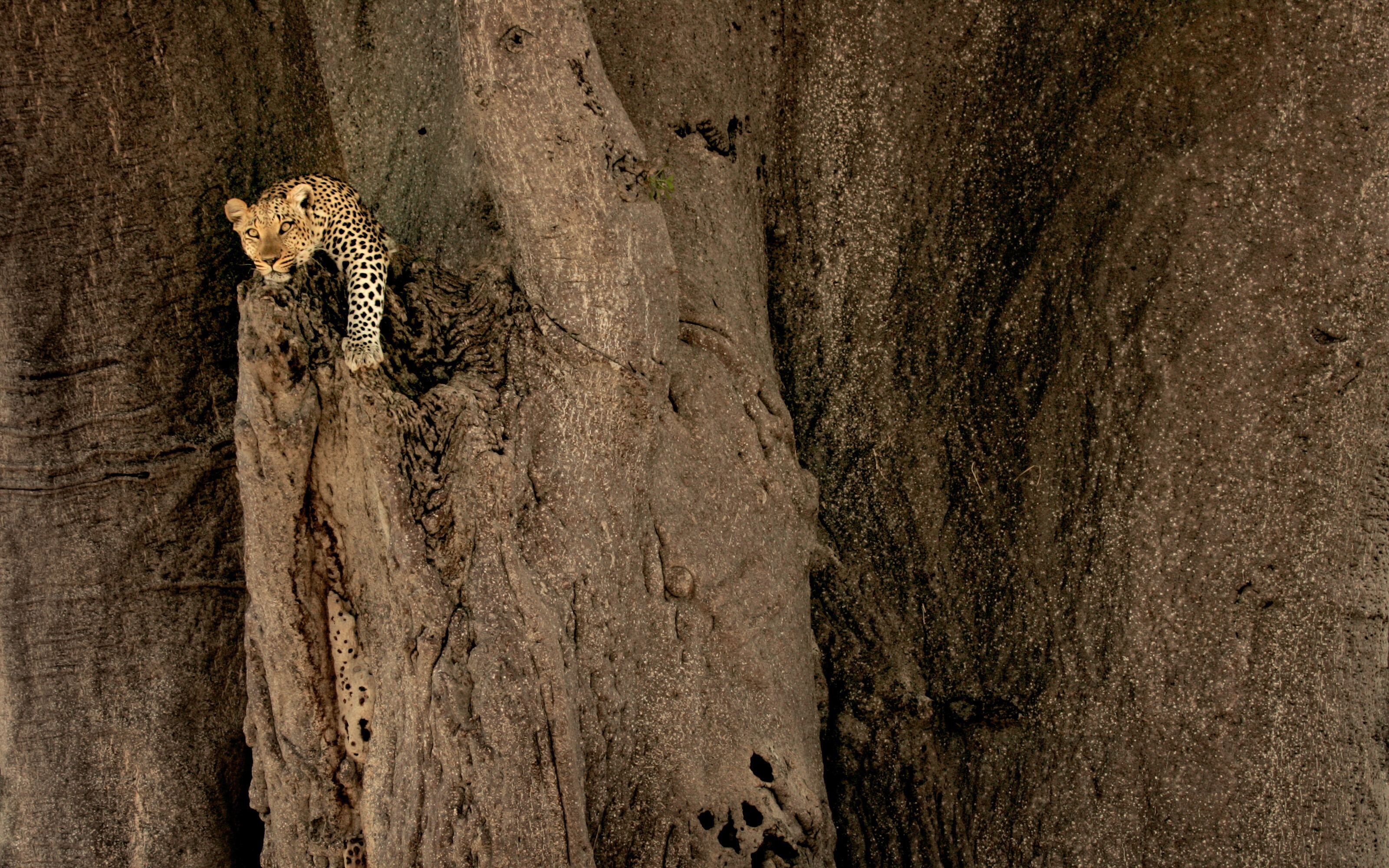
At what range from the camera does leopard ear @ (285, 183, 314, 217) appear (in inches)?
110

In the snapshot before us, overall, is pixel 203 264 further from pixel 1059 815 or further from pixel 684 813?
pixel 1059 815

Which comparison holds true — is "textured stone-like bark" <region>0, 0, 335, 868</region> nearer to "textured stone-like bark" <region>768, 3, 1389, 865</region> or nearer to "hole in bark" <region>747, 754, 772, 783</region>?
"hole in bark" <region>747, 754, 772, 783</region>

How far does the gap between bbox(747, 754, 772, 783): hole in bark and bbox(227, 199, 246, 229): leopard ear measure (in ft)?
6.16

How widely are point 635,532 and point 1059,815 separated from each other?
143 centimetres

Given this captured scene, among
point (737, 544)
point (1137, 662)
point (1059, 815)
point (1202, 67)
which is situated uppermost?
point (1202, 67)

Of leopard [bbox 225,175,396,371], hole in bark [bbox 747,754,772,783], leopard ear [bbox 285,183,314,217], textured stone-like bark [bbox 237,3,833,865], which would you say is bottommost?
hole in bark [bbox 747,754,772,783]

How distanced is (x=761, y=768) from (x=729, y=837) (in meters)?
0.21

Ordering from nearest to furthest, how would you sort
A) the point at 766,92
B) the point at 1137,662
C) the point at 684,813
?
the point at 684,813 → the point at 1137,662 → the point at 766,92

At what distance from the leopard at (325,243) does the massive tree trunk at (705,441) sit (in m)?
0.07

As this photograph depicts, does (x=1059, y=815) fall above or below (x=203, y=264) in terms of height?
below

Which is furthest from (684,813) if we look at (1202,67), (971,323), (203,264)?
(1202,67)

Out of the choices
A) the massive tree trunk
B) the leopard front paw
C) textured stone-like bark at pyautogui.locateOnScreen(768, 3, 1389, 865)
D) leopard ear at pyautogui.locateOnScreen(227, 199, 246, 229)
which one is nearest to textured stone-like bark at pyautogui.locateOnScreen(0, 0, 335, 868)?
the massive tree trunk

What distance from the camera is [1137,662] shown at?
318 cm

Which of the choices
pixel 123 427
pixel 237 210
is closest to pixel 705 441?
pixel 237 210
